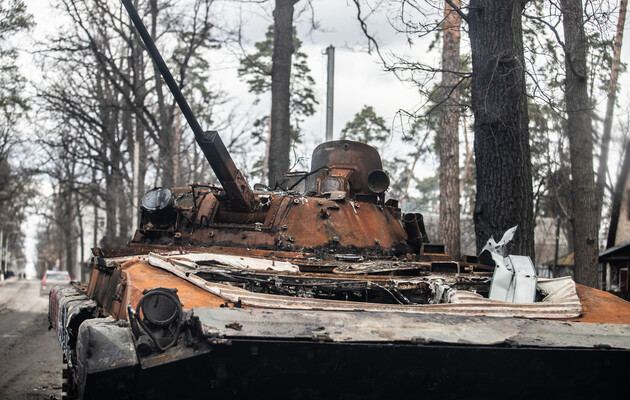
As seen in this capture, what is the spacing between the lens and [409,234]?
8070 mm

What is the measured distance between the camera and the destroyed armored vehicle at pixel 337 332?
3648 millimetres

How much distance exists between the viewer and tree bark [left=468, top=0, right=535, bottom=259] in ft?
27.0

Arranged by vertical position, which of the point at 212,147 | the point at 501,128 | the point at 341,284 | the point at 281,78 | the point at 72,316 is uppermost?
the point at 281,78

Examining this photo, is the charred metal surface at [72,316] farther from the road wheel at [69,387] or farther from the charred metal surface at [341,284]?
the charred metal surface at [341,284]

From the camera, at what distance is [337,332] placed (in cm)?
375

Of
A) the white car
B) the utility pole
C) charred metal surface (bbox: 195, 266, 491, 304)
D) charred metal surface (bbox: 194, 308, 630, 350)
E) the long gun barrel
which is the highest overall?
the utility pole

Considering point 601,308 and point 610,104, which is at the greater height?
point 610,104

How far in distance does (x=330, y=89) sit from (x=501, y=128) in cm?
713

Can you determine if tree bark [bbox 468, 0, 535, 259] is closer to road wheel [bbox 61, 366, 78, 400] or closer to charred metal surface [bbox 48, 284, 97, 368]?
charred metal surface [bbox 48, 284, 97, 368]

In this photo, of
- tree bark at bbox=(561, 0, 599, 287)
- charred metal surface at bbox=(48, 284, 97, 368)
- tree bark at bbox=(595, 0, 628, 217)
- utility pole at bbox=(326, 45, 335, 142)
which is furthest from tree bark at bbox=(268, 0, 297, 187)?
charred metal surface at bbox=(48, 284, 97, 368)

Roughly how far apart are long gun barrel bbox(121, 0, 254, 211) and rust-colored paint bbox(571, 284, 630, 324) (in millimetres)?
3198

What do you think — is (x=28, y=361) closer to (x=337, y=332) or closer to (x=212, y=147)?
(x=212, y=147)

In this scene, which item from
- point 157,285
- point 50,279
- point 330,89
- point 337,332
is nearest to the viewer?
point 337,332

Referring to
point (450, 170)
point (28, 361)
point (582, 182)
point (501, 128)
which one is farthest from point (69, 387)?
point (582, 182)
